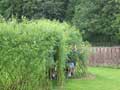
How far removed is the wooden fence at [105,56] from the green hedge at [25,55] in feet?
45.9

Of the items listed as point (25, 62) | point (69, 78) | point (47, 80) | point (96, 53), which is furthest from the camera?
point (96, 53)

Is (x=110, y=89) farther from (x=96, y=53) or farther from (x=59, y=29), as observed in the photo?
(x=96, y=53)

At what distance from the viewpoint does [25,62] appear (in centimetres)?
1164

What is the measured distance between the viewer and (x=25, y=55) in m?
11.6

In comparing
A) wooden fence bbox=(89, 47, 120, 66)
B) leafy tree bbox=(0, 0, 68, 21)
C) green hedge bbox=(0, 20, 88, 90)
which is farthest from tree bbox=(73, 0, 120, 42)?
green hedge bbox=(0, 20, 88, 90)

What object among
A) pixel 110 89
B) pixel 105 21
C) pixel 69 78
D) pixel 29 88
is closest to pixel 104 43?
pixel 105 21

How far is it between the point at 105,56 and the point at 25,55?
15.5 metres

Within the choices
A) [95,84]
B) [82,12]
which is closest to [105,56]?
[95,84]

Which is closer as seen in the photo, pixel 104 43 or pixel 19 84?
pixel 19 84

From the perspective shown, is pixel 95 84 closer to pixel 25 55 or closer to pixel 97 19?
pixel 25 55

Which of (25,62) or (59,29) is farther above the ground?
(59,29)

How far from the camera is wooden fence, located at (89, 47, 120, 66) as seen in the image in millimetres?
26297

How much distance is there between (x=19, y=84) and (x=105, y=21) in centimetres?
3261

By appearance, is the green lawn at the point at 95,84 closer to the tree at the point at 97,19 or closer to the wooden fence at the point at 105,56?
the wooden fence at the point at 105,56
